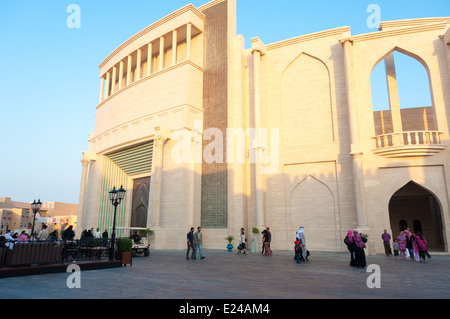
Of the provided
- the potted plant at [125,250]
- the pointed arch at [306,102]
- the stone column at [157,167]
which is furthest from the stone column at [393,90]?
the potted plant at [125,250]

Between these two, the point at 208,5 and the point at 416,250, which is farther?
the point at 208,5

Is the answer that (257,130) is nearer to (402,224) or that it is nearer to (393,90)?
→ (393,90)

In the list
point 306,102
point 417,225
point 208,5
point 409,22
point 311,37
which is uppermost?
point 208,5

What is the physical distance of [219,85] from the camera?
66.9 feet

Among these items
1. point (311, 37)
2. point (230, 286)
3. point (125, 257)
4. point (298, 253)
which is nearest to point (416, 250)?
point (298, 253)

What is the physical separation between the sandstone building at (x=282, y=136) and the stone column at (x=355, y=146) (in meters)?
0.06

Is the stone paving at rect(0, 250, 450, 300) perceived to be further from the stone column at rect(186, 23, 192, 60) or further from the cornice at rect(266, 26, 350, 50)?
the stone column at rect(186, 23, 192, 60)

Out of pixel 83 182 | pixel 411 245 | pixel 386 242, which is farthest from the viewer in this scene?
pixel 83 182

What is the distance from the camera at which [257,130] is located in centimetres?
1847

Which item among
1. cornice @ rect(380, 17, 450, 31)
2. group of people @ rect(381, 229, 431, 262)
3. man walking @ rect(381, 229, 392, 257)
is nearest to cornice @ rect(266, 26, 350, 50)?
cornice @ rect(380, 17, 450, 31)

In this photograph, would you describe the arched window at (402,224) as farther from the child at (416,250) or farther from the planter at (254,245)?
the planter at (254,245)

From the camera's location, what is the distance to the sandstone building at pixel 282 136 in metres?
16.1

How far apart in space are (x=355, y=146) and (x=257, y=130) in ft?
17.9

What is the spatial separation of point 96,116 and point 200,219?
15208 millimetres
